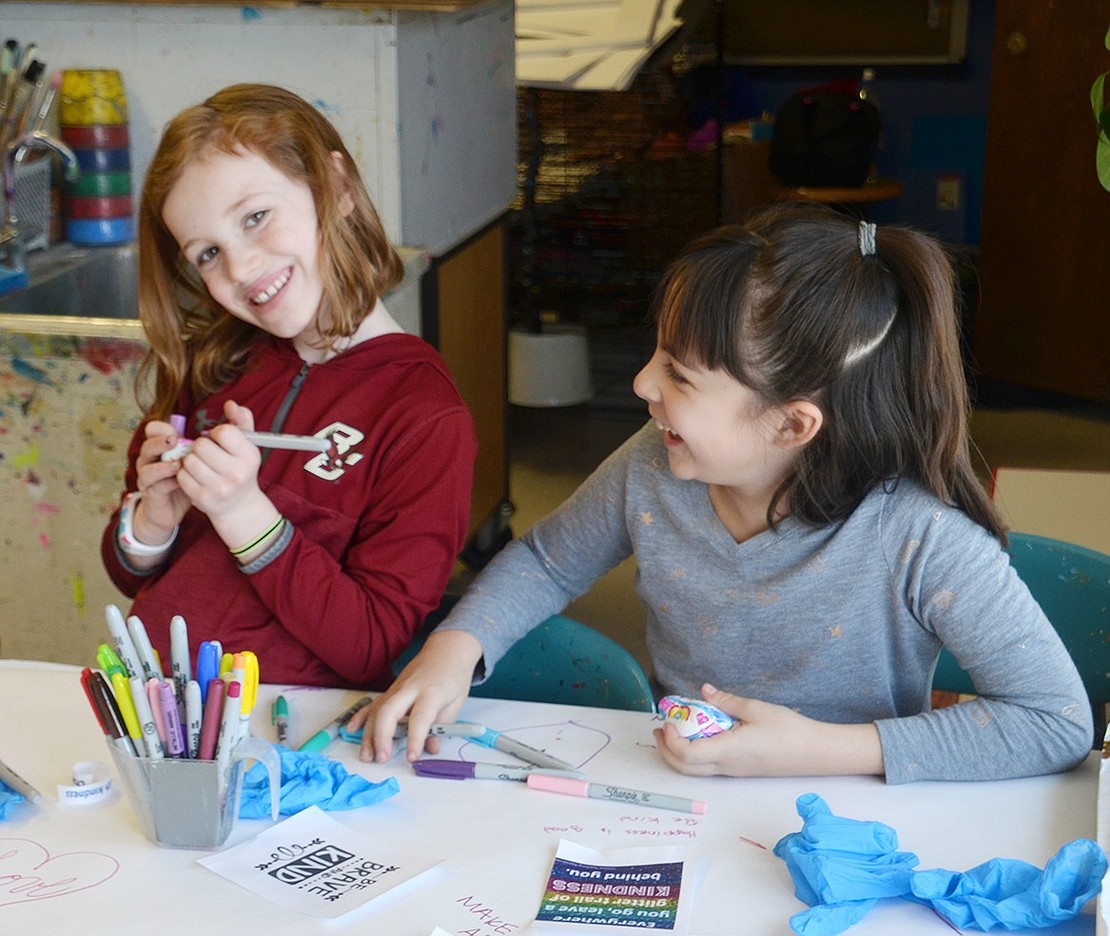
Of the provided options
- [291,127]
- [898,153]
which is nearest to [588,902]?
[291,127]

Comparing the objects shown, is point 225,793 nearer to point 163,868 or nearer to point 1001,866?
point 163,868

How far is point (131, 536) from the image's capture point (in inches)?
51.7

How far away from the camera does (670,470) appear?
125 cm

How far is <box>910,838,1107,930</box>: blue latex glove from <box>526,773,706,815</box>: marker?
0.17 m

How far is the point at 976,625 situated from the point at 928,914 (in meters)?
0.29

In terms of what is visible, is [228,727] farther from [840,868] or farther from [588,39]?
[588,39]

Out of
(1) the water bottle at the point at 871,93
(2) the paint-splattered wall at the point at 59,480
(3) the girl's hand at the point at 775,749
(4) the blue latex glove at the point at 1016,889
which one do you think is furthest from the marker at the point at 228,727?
(1) the water bottle at the point at 871,93

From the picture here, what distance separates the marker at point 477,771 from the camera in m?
0.99

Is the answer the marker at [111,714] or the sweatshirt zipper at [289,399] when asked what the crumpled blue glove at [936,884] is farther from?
the sweatshirt zipper at [289,399]

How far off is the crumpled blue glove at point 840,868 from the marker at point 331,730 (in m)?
0.35

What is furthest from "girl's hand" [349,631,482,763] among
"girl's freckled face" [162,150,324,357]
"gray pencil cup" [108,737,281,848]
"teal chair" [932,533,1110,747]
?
"teal chair" [932,533,1110,747]

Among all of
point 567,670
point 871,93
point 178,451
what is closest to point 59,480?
point 178,451

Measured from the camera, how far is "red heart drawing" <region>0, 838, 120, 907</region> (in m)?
0.85

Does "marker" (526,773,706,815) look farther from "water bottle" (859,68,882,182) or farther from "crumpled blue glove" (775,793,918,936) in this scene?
"water bottle" (859,68,882,182)
